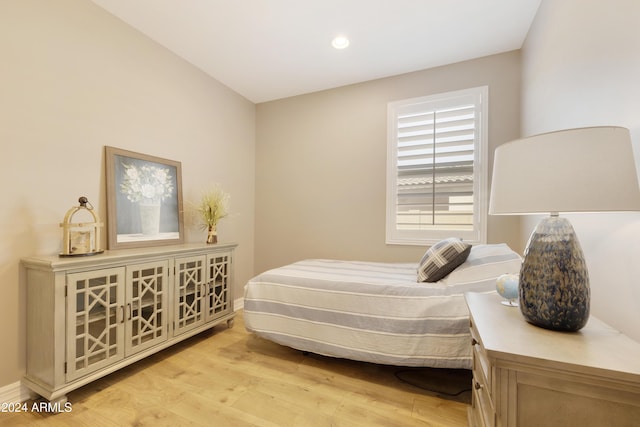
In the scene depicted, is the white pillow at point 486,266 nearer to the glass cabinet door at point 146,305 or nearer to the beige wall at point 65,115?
the glass cabinet door at point 146,305

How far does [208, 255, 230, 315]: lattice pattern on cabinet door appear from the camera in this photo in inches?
98.2

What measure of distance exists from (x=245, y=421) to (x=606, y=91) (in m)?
2.34

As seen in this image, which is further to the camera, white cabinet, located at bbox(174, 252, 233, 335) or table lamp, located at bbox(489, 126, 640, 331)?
white cabinet, located at bbox(174, 252, 233, 335)

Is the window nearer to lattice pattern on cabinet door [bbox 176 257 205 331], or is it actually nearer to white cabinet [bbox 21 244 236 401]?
lattice pattern on cabinet door [bbox 176 257 205 331]

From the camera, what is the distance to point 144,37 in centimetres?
235

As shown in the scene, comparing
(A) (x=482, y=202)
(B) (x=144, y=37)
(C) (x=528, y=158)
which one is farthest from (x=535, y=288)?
(B) (x=144, y=37)

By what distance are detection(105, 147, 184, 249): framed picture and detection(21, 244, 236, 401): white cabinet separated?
14.2 inches

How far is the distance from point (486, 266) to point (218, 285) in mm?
2225

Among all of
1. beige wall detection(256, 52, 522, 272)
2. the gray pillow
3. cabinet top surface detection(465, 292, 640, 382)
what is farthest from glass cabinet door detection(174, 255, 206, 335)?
cabinet top surface detection(465, 292, 640, 382)

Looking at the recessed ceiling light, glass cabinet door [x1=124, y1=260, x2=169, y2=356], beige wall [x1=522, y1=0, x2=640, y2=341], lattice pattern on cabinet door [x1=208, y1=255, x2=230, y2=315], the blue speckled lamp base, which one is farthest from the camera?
lattice pattern on cabinet door [x1=208, y1=255, x2=230, y2=315]

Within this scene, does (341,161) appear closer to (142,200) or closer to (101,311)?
(142,200)

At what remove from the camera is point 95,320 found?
1.67m

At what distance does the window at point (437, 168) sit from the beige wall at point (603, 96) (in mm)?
877

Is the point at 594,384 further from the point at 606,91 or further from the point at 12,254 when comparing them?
the point at 12,254
